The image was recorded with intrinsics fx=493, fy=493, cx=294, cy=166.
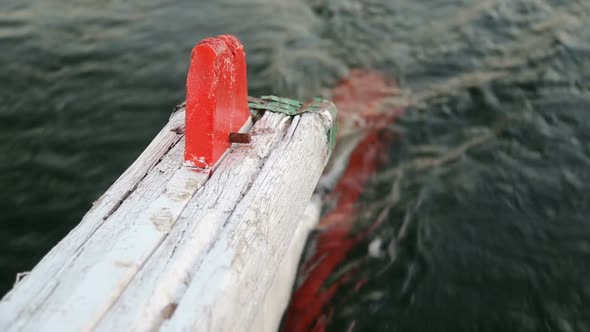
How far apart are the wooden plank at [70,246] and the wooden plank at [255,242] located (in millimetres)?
523

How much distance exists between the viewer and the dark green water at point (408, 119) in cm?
364

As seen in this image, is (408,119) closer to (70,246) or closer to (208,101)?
(208,101)

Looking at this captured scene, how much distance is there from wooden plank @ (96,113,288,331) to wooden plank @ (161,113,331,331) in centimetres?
4

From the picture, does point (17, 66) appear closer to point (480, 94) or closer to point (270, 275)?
point (270, 275)

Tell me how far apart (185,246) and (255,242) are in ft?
1.15

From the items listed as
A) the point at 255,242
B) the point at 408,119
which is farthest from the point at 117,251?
the point at 408,119

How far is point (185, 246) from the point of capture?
2.14 metres

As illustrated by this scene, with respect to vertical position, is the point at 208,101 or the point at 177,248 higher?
the point at 208,101

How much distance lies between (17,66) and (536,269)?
6126 mm

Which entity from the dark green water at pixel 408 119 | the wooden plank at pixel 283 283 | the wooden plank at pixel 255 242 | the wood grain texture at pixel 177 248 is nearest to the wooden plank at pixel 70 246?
the wood grain texture at pixel 177 248

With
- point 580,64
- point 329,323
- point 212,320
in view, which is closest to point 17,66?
point 329,323

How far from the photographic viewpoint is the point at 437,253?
3.89m

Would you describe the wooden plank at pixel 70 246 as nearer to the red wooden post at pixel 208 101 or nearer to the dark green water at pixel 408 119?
the red wooden post at pixel 208 101

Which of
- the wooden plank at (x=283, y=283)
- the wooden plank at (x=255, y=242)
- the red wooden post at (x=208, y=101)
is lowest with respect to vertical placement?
the wooden plank at (x=283, y=283)
